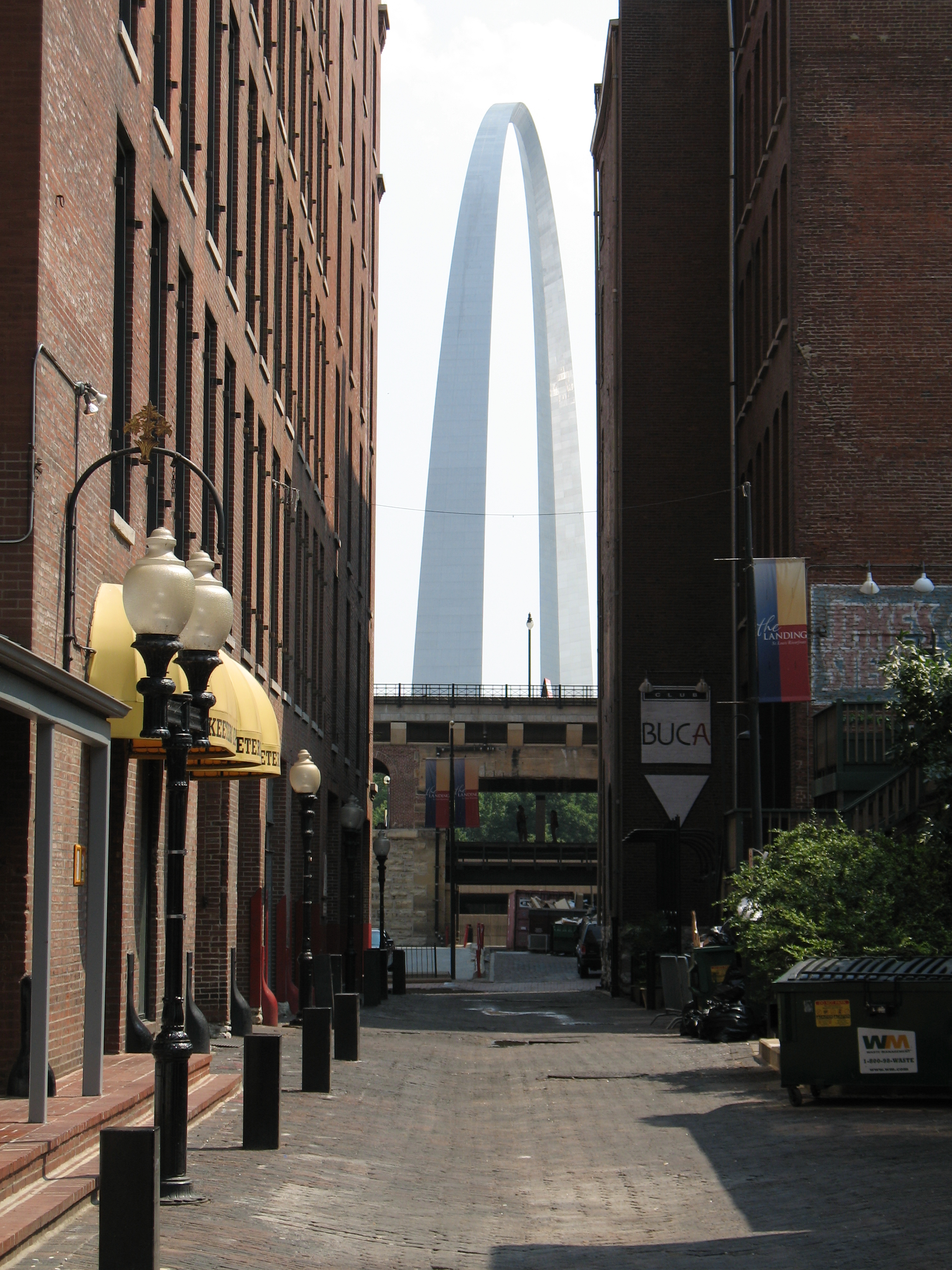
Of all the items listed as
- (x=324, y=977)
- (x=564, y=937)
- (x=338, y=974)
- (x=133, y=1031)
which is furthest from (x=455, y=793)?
(x=133, y=1031)

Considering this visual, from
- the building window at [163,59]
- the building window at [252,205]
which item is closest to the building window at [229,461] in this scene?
the building window at [252,205]

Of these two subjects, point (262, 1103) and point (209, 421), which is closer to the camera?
point (262, 1103)

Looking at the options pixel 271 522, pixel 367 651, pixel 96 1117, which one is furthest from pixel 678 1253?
pixel 367 651

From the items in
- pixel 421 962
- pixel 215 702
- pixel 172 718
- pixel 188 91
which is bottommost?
pixel 421 962

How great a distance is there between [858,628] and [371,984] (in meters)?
12.2

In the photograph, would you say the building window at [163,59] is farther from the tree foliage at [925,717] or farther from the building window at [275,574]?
the tree foliage at [925,717]

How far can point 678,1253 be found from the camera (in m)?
9.12

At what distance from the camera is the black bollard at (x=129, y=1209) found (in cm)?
735

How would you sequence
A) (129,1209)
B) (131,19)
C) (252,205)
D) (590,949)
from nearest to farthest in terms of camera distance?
(129,1209)
(131,19)
(252,205)
(590,949)

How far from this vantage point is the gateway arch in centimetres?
11881

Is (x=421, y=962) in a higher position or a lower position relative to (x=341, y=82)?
lower

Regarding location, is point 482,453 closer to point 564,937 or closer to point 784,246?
point 564,937

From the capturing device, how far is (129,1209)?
7.36 metres

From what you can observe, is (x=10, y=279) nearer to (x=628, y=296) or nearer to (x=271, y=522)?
(x=271, y=522)
